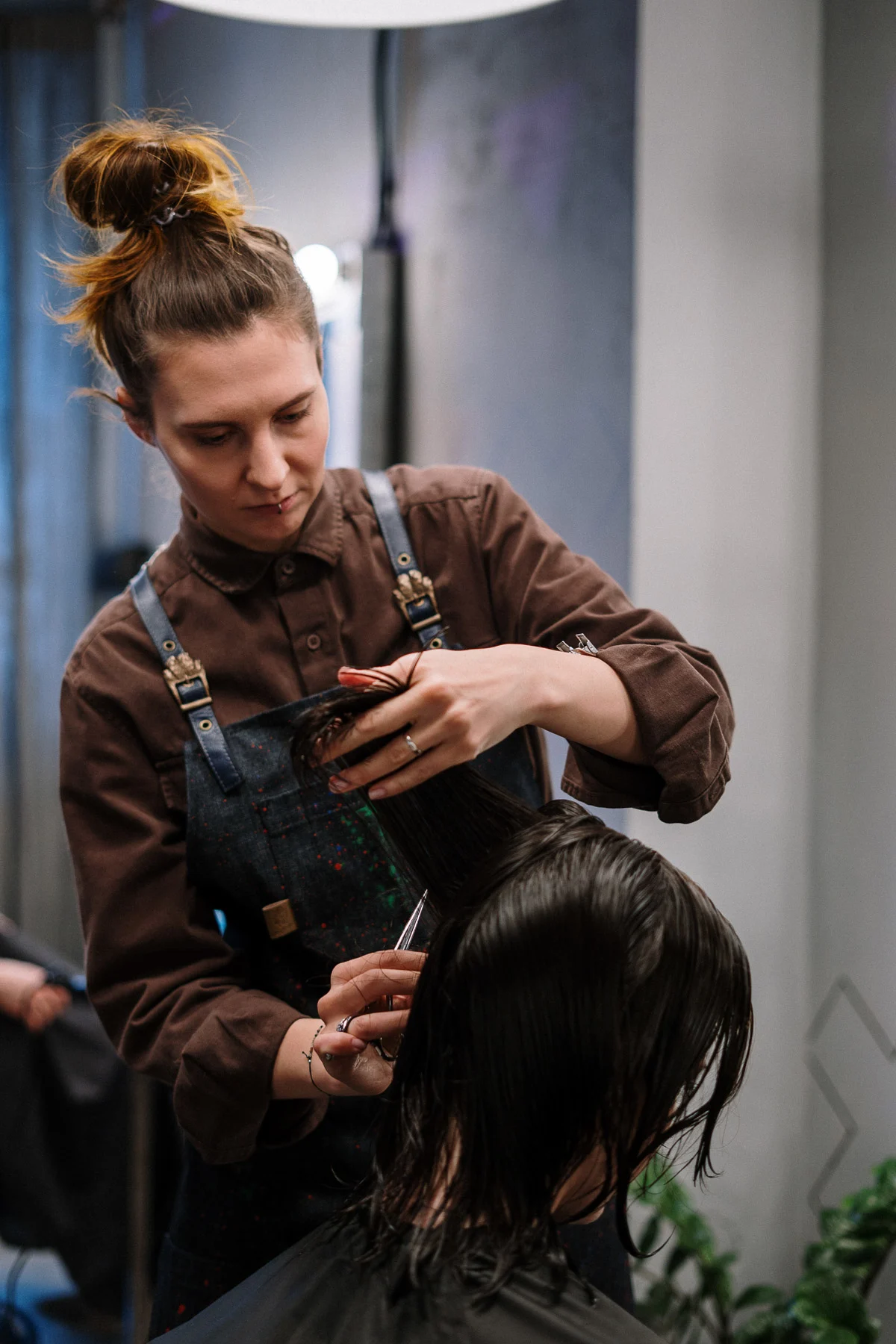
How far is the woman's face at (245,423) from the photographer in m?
1.03

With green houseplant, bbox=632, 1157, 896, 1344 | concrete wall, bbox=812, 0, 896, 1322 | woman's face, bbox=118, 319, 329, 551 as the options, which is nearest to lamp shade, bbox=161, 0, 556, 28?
woman's face, bbox=118, 319, 329, 551

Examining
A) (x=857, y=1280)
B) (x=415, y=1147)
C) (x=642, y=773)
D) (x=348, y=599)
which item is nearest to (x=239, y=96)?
(x=348, y=599)

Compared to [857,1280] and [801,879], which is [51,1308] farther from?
[801,879]

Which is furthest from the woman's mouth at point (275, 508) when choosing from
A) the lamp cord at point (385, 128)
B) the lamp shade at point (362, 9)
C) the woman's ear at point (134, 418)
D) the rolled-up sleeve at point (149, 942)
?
the lamp cord at point (385, 128)

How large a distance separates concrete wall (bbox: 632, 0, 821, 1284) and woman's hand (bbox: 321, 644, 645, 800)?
3.58 feet

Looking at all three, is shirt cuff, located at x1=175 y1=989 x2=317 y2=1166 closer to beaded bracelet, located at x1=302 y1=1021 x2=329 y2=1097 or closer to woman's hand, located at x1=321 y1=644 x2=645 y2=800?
beaded bracelet, located at x1=302 y1=1021 x2=329 y2=1097

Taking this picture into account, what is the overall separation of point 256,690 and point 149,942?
265 mm

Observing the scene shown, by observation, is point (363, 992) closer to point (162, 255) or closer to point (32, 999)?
point (162, 255)

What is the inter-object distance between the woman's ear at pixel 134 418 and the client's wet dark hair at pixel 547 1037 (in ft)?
1.28

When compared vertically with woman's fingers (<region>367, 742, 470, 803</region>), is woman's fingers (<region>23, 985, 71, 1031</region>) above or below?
below

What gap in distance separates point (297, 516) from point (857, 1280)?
1.64 meters

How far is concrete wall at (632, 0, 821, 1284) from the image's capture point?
2.00 meters

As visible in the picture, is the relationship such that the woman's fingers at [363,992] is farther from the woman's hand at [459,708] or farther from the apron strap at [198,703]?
the apron strap at [198,703]

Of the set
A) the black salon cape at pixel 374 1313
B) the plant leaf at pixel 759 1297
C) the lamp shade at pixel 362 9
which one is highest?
the lamp shade at pixel 362 9
